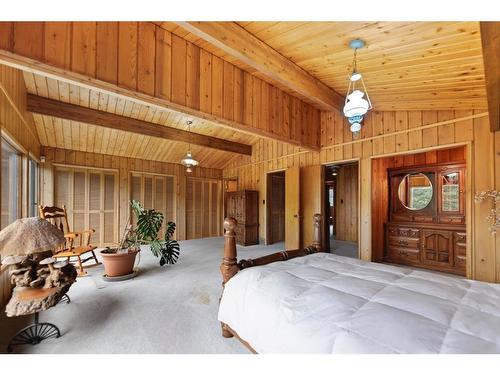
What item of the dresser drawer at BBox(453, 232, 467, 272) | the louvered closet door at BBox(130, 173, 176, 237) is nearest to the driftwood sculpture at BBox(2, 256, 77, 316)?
the louvered closet door at BBox(130, 173, 176, 237)

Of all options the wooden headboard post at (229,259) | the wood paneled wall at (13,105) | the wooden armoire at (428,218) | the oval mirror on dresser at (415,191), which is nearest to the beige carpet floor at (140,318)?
the wooden headboard post at (229,259)

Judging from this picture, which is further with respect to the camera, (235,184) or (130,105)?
(235,184)

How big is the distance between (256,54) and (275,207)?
4636 millimetres

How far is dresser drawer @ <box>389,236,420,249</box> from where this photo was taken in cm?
420

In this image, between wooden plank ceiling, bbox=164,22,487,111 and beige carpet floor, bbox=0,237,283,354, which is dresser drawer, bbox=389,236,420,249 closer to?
wooden plank ceiling, bbox=164,22,487,111

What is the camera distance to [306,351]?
1094mm

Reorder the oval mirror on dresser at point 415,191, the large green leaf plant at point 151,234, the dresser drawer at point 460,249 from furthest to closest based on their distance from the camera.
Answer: the oval mirror on dresser at point 415,191, the dresser drawer at point 460,249, the large green leaf plant at point 151,234

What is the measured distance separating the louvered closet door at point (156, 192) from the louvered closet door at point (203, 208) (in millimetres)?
523

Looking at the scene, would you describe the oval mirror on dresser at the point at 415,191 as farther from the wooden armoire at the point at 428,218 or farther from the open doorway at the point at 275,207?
the open doorway at the point at 275,207

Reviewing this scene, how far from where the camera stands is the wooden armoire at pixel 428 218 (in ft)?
12.5
